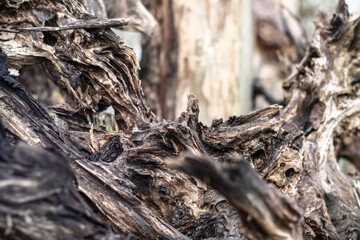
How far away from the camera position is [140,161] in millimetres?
1304

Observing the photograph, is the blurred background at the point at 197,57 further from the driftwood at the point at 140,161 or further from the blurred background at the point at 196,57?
the driftwood at the point at 140,161

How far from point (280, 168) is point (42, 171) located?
2.94 feet

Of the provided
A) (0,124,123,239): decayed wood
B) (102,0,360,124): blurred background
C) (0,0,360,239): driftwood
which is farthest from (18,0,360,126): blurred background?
(0,124,123,239): decayed wood

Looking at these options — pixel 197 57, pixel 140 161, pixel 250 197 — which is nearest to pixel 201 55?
pixel 197 57

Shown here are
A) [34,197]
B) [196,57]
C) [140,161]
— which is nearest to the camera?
[34,197]

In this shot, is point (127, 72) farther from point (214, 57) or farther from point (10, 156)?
point (214, 57)

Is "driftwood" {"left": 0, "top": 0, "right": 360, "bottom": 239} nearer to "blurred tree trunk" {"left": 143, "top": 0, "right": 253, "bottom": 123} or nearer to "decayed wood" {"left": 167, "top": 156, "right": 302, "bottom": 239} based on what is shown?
"decayed wood" {"left": 167, "top": 156, "right": 302, "bottom": 239}

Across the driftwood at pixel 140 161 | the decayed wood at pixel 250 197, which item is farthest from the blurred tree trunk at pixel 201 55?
the decayed wood at pixel 250 197

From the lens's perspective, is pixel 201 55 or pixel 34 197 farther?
pixel 201 55

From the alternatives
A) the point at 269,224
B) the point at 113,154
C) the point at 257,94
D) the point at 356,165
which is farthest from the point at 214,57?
the point at 269,224

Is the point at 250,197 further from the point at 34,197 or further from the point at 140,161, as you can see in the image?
the point at 140,161

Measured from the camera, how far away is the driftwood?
806 mm

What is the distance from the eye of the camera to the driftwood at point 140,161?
0.81m

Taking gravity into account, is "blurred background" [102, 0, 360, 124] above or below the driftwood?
above
